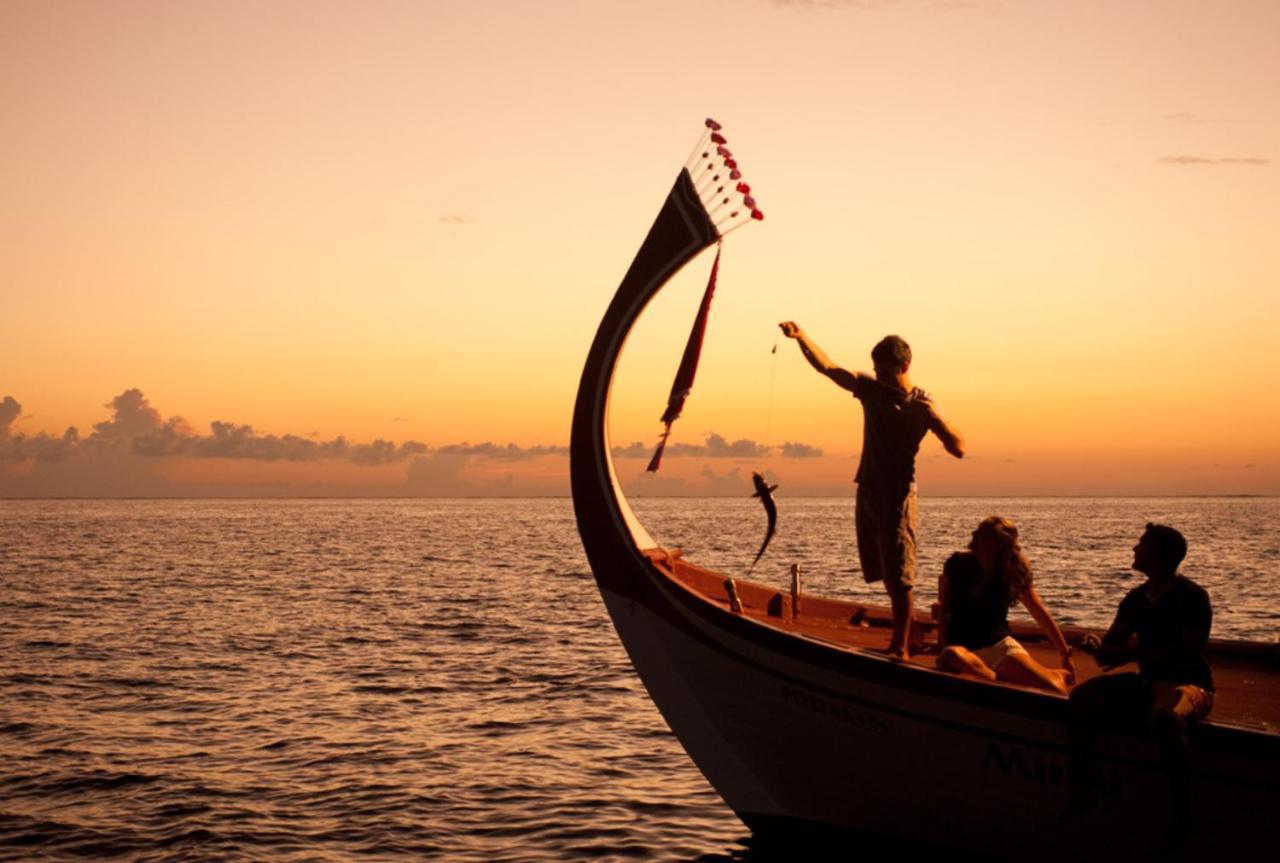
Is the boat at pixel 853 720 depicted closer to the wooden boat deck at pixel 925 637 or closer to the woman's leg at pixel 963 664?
the wooden boat deck at pixel 925 637

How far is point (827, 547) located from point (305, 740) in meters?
54.1

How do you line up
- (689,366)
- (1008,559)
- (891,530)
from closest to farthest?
1. (1008,559)
2. (891,530)
3. (689,366)

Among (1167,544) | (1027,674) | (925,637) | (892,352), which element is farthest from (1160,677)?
(925,637)

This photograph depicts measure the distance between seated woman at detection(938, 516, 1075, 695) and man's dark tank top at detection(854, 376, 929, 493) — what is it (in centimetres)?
70

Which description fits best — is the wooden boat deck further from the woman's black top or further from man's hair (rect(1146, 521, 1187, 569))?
man's hair (rect(1146, 521, 1187, 569))

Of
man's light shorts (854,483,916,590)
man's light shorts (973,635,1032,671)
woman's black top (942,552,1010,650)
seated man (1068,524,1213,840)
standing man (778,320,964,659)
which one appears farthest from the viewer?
man's light shorts (854,483,916,590)

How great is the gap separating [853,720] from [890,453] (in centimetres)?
195

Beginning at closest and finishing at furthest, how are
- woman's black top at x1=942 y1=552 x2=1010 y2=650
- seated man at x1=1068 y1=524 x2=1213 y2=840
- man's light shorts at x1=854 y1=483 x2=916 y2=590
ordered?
seated man at x1=1068 y1=524 x2=1213 y2=840, woman's black top at x1=942 y1=552 x2=1010 y2=650, man's light shorts at x1=854 y1=483 x2=916 y2=590

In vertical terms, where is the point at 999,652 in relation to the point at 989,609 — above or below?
below

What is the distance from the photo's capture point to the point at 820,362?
A: 9.09 metres

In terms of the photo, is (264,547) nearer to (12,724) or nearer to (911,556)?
(12,724)

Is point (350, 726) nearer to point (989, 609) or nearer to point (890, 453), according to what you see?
point (890, 453)

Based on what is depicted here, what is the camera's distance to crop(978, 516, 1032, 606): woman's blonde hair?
28.3 ft

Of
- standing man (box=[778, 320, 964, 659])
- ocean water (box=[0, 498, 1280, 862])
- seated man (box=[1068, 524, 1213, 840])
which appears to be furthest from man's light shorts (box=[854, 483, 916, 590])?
ocean water (box=[0, 498, 1280, 862])
